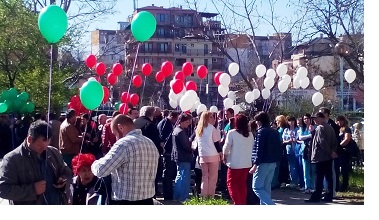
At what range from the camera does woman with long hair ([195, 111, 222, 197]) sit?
885 centimetres

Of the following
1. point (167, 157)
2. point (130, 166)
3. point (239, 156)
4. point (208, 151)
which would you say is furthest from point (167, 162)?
point (130, 166)

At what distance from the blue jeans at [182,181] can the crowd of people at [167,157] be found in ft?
0.05

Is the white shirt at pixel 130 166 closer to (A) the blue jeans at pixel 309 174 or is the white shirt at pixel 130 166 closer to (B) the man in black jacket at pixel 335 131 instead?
(B) the man in black jacket at pixel 335 131

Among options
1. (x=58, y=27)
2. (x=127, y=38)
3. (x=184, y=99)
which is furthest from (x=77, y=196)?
(x=127, y=38)

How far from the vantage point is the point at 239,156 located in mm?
7992

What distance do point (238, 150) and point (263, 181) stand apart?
539mm

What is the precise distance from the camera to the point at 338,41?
51.3 ft

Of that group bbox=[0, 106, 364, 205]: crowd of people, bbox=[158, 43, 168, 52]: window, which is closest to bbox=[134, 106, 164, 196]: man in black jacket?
bbox=[0, 106, 364, 205]: crowd of people

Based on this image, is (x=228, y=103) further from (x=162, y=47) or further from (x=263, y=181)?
(x=162, y=47)

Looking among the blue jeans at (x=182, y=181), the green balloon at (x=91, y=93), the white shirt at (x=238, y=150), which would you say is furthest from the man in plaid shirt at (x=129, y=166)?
the blue jeans at (x=182, y=181)
